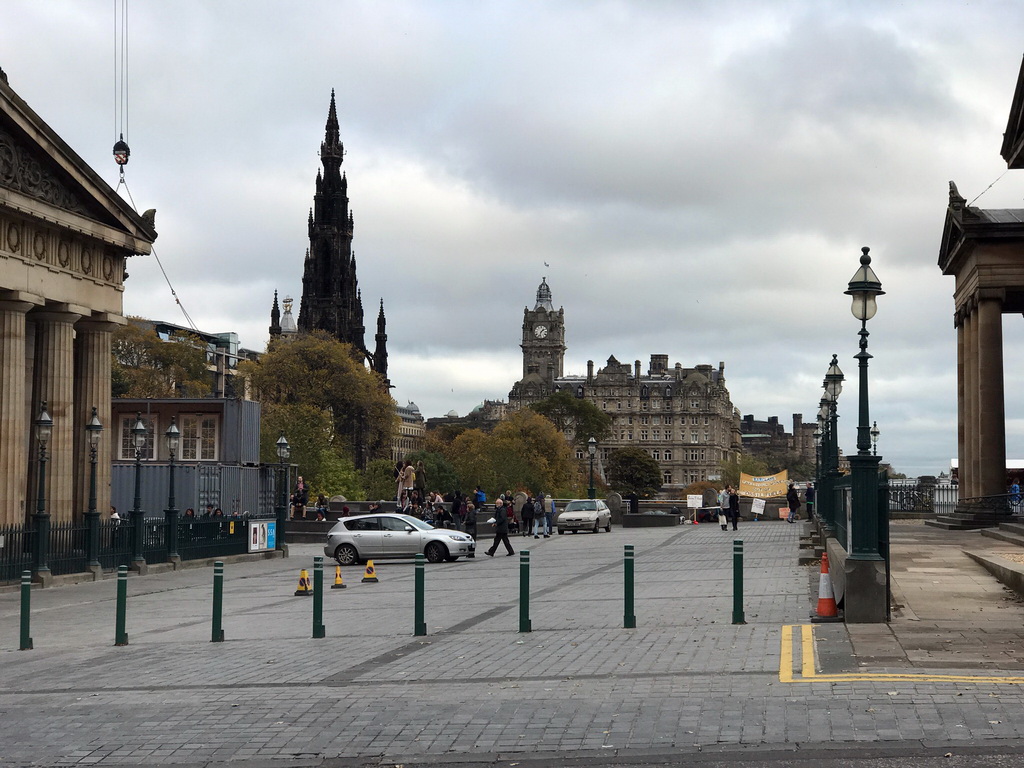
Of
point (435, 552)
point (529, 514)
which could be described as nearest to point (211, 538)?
point (435, 552)

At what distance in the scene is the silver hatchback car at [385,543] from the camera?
110ft

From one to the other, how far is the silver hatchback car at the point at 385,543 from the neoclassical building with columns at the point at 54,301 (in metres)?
7.50

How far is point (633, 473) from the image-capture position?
167375 millimetres

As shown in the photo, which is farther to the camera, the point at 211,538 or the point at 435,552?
the point at 211,538

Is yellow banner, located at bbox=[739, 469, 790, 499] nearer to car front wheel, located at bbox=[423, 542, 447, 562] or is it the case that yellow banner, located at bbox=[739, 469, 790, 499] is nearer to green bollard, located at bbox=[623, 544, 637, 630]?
car front wheel, located at bbox=[423, 542, 447, 562]

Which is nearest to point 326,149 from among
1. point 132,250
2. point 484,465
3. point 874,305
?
point 484,465

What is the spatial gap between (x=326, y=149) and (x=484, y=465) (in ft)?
127

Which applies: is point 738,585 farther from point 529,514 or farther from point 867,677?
point 529,514

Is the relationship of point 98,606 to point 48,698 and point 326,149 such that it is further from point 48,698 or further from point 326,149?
point 326,149

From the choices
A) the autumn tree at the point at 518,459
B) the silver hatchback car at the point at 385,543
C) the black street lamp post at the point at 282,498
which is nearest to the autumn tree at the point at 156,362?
the autumn tree at the point at 518,459

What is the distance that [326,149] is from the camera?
126m

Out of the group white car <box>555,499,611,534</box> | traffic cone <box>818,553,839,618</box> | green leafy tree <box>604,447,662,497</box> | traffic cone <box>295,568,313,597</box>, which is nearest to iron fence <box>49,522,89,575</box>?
traffic cone <box>295,568,313,597</box>

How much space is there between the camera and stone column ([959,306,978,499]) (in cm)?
4159

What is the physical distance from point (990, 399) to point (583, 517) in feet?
55.9
